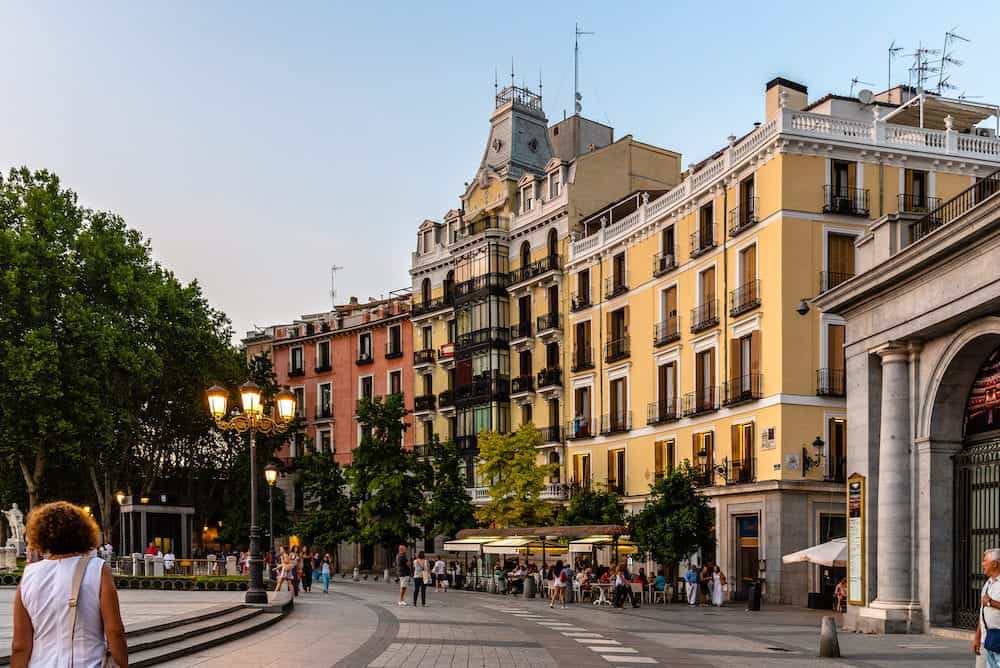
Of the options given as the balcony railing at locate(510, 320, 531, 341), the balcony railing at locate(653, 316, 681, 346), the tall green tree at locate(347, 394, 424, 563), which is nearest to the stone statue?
the tall green tree at locate(347, 394, 424, 563)

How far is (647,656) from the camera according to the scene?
1873 centimetres

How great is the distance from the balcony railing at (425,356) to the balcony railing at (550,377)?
10607 mm

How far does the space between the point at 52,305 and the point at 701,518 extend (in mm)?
29631

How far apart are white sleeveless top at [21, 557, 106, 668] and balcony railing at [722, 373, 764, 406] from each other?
3601cm

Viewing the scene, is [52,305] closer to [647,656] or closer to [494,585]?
[494,585]

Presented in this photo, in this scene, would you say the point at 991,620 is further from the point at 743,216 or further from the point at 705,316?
the point at 705,316

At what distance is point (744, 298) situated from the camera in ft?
137

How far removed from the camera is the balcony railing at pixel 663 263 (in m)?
47.0

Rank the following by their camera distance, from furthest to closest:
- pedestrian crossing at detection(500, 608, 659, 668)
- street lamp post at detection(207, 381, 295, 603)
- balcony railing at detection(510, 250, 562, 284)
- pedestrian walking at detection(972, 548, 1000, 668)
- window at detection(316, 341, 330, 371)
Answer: window at detection(316, 341, 330, 371)
balcony railing at detection(510, 250, 562, 284)
street lamp post at detection(207, 381, 295, 603)
pedestrian crossing at detection(500, 608, 659, 668)
pedestrian walking at detection(972, 548, 1000, 668)

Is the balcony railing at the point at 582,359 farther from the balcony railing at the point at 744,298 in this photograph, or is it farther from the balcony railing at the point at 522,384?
the balcony railing at the point at 744,298

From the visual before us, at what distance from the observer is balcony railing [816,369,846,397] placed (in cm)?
3953

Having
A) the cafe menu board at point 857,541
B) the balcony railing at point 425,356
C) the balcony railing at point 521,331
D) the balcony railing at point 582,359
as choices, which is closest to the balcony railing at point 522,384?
the balcony railing at point 521,331

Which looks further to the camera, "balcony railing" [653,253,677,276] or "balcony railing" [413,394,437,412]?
"balcony railing" [413,394,437,412]

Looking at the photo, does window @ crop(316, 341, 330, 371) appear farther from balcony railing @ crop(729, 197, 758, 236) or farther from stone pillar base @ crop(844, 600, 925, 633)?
stone pillar base @ crop(844, 600, 925, 633)
